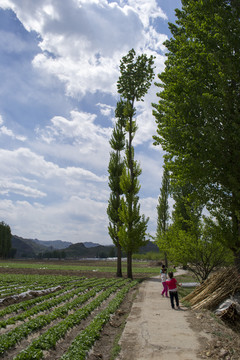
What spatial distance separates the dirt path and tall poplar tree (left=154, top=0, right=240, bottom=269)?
13.5ft

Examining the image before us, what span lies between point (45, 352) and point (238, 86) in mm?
12056

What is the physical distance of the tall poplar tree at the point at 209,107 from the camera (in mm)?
10850

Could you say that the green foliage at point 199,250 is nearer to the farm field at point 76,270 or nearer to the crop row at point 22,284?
the crop row at point 22,284

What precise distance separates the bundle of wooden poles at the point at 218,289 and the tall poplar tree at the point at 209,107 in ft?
2.95

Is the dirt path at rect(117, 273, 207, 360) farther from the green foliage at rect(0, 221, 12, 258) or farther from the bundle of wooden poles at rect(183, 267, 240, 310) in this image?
the green foliage at rect(0, 221, 12, 258)

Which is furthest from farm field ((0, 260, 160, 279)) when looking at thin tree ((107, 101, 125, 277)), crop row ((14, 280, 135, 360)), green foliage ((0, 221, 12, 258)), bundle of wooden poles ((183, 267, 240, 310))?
green foliage ((0, 221, 12, 258))

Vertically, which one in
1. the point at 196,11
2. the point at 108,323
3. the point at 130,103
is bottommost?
the point at 108,323

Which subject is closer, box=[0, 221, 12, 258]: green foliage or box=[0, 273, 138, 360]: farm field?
box=[0, 273, 138, 360]: farm field

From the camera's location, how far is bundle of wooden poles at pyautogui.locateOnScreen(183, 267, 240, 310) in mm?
10664

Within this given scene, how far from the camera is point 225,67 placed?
34.8 feet

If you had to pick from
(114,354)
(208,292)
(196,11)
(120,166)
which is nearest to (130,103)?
(120,166)

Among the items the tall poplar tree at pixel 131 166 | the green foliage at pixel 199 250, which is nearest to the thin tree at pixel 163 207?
the tall poplar tree at pixel 131 166

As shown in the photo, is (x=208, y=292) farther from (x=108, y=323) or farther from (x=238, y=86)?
(x=238, y=86)

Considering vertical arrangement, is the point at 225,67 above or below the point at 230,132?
above
